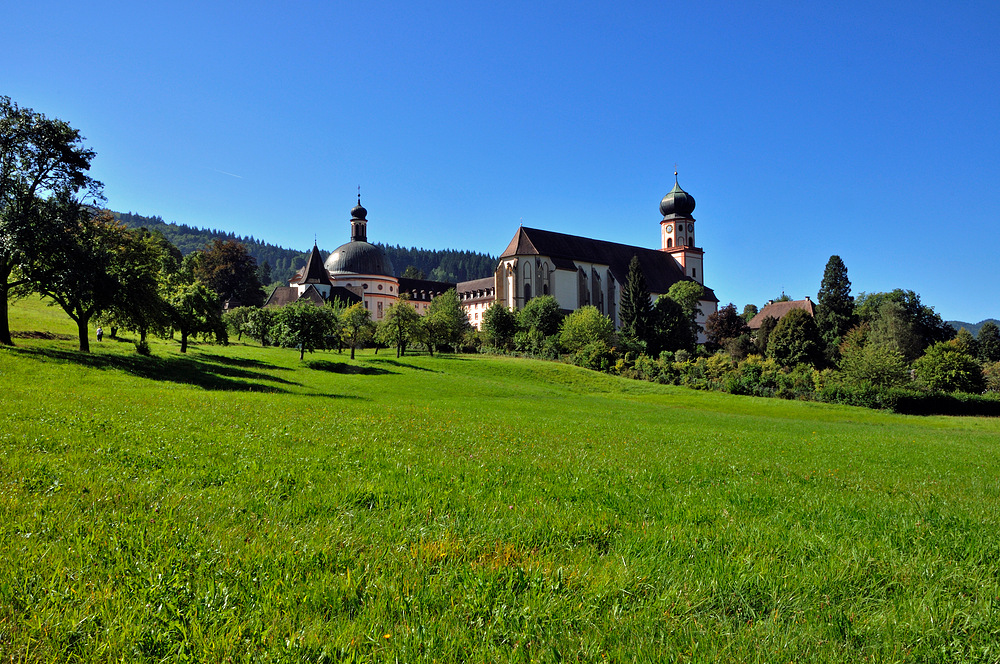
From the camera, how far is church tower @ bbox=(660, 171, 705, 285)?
127 meters

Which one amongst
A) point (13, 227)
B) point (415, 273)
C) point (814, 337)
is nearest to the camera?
point (13, 227)

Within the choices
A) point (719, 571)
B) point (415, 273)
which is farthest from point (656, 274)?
point (719, 571)

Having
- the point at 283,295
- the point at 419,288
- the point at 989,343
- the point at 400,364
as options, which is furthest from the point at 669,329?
the point at 419,288

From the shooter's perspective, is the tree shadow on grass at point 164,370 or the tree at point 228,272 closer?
the tree shadow on grass at point 164,370

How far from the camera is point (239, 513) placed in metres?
5.20

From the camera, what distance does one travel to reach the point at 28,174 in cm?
2823

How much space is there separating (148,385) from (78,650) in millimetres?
22948

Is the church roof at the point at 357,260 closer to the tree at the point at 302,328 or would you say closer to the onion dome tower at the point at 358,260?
the onion dome tower at the point at 358,260

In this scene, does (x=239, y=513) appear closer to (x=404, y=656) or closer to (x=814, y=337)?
(x=404, y=656)

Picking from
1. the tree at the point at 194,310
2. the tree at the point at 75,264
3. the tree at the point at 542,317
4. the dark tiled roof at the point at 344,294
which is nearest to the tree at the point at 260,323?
the tree at the point at 194,310

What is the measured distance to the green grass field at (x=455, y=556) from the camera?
3.31m

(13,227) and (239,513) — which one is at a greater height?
(13,227)

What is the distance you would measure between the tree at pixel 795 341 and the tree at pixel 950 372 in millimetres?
16809

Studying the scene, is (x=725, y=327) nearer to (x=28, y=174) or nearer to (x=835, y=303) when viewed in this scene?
(x=835, y=303)
